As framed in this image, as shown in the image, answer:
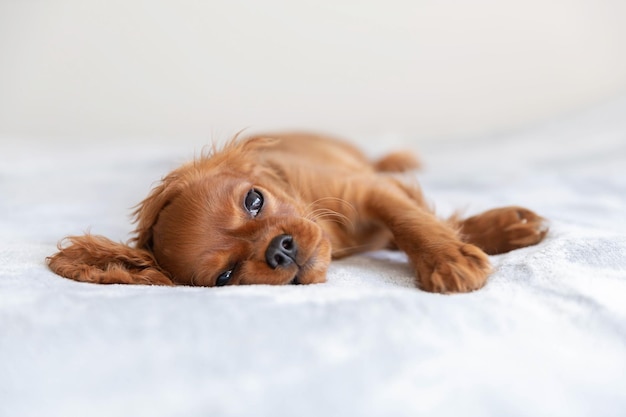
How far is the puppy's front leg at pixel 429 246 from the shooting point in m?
1.39

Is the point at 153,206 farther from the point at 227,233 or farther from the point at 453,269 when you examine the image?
the point at 453,269

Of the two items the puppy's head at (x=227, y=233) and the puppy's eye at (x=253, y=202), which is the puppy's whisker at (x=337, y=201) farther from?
the puppy's eye at (x=253, y=202)

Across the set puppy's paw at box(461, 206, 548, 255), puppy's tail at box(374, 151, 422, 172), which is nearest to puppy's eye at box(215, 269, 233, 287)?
puppy's paw at box(461, 206, 548, 255)

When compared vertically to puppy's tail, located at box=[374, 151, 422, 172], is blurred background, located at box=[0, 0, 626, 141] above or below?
above

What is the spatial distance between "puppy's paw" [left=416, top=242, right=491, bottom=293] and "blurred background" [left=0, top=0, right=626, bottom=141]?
2.69 m

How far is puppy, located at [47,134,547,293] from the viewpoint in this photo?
1501 millimetres

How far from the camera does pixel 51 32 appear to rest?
429 cm

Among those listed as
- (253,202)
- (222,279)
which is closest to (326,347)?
(222,279)

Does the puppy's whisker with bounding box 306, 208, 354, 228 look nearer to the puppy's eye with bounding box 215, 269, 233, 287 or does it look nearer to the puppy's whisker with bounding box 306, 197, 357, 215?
the puppy's whisker with bounding box 306, 197, 357, 215

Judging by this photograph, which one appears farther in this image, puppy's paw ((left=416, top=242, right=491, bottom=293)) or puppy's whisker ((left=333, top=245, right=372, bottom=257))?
puppy's whisker ((left=333, top=245, right=372, bottom=257))

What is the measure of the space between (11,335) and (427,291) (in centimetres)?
83

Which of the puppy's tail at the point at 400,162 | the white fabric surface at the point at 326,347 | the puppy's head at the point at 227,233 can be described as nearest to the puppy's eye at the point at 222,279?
the puppy's head at the point at 227,233

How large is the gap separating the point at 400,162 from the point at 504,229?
1418 mm

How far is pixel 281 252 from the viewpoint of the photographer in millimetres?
1495
